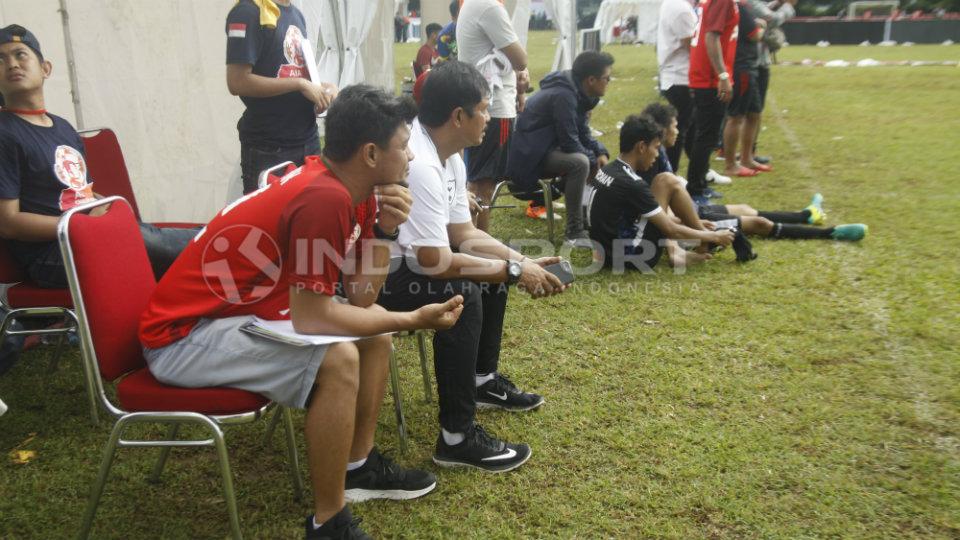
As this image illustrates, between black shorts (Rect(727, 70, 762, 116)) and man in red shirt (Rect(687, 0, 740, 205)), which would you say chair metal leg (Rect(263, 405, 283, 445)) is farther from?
black shorts (Rect(727, 70, 762, 116))

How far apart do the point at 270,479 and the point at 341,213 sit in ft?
4.06

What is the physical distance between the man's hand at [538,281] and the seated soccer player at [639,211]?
203 cm

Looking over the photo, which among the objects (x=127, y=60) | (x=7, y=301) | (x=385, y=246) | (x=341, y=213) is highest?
(x=127, y=60)

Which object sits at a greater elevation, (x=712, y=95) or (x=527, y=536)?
(x=712, y=95)

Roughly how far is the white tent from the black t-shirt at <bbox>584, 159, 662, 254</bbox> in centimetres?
268

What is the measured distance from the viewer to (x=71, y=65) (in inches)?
170

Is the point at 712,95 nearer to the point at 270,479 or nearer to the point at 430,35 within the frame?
the point at 270,479

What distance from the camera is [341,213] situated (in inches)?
79.0

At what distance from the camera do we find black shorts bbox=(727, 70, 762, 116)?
700 centimetres

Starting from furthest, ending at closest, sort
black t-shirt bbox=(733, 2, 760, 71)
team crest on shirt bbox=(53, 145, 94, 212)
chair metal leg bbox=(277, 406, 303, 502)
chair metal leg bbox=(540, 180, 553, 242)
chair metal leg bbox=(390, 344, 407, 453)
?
black t-shirt bbox=(733, 2, 760, 71), chair metal leg bbox=(540, 180, 553, 242), team crest on shirt bbox=(53, 145, 94, 212), chair metal leg bbox=(390, 344, 407, 453), chair metal leg bbox=(277, 406, 303, 502)

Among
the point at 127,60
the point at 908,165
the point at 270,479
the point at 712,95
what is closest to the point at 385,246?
the point at 270,479

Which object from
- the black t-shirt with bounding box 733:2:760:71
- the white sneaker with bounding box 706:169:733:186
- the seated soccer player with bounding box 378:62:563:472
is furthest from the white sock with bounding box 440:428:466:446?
the black t-shirt with bounding box 733:2:760:71

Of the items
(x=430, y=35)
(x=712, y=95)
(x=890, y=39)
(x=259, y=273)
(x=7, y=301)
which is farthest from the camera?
(x=890, y=39)

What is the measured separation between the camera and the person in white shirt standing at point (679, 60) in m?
6.60
